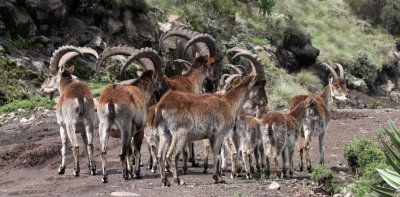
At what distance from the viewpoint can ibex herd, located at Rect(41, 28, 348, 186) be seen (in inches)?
422

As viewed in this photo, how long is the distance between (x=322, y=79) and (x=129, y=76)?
53.3 feet

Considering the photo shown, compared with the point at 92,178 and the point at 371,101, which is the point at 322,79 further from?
the point at 92,178

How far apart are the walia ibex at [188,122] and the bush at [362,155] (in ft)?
8.33

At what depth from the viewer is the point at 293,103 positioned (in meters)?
14.0

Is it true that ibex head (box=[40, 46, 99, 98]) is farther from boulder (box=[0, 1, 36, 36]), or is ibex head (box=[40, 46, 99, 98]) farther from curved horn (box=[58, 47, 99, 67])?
boulder (box=[0, 1, 36, 36])

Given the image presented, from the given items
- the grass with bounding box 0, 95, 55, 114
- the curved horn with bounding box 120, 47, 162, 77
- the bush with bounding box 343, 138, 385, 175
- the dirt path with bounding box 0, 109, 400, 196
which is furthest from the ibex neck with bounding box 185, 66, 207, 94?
the grass with bounding box 0, 95, 55, 114

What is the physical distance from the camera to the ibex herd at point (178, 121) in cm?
1072

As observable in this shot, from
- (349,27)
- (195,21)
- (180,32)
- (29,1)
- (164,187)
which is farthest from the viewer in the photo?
(349,27)

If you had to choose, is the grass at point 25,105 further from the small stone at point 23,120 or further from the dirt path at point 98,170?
the small stone at point 23,120

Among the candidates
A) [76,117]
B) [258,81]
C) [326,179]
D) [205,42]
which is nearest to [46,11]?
[205,42]

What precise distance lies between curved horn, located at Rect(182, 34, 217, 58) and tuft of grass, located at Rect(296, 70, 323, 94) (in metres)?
18.5

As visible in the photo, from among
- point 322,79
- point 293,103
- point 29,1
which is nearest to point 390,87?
point 322,79

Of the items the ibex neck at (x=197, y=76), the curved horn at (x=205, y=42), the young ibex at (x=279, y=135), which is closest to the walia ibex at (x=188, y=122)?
the young ibex at (x=279, y=135)

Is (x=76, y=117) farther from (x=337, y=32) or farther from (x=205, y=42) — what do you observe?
(x=337, y=32)
